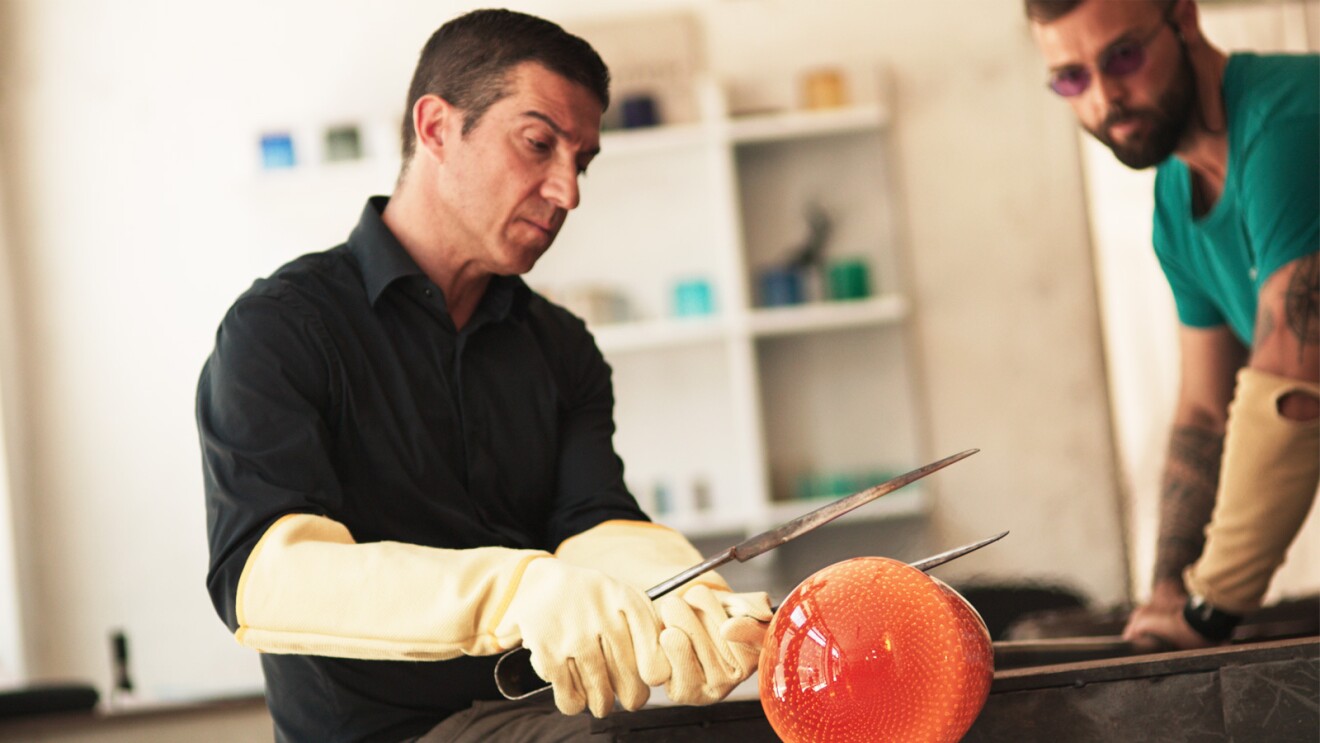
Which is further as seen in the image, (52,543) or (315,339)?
(52,543)

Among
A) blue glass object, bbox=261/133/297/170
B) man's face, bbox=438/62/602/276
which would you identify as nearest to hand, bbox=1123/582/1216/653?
man's face, bbox=438/62/602/276

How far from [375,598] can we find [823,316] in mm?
1819

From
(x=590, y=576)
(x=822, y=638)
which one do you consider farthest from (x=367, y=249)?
(x=822, y=638)

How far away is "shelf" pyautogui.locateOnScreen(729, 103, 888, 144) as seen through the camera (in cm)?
241

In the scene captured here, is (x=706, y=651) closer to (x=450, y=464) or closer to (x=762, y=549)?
(x=762, y=549)

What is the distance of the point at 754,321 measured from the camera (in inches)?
94.8

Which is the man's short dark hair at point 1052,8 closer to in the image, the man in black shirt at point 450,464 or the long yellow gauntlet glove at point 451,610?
the man in black shirt at point 450,464

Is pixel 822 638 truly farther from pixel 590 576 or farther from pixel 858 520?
pixel 858 520

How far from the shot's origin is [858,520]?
2207mm

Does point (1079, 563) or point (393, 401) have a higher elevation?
point (393, 401)

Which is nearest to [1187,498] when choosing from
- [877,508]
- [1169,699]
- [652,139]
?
[1169,699]

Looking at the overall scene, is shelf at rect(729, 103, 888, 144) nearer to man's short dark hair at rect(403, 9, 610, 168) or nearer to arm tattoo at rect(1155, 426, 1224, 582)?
arm tattoo at rect(1155, 426, 1224, 582)

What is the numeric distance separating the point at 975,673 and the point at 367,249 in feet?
1.69

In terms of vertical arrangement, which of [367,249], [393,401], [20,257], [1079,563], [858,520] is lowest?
[1079,563]
